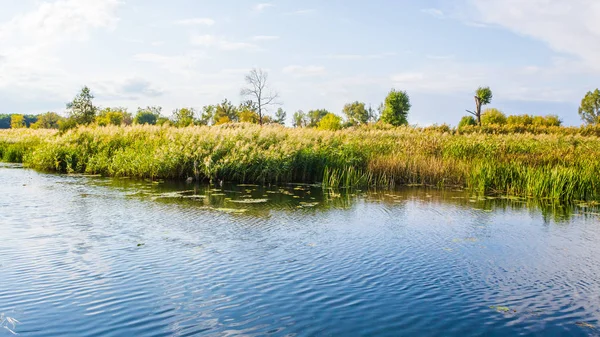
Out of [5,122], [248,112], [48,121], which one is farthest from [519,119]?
[5,122]

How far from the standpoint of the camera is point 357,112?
83188 mm

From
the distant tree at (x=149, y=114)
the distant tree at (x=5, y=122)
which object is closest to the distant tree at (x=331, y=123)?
the distant tree at (x=149, y=114)

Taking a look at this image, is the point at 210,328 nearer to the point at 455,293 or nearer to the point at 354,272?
the point at 354,272

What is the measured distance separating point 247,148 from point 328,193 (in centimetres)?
404

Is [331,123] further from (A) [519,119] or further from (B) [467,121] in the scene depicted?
(A) [519,119]

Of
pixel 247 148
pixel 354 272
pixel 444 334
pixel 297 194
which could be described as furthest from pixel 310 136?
pixel 444 334

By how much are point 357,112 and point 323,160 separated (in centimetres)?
6606

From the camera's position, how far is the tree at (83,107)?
38219mm

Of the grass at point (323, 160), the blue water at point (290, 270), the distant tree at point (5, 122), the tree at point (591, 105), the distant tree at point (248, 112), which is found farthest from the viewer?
the distant tree at point (5, 122)

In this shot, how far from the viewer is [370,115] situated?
267ft

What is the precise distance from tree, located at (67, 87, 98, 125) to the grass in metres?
17.9

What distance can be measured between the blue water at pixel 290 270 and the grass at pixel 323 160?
401 cm

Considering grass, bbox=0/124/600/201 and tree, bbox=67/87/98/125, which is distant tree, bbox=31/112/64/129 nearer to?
tree, bbox=67/87/98/125

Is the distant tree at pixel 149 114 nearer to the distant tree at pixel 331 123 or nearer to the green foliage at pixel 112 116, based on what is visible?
the green foliage at pixel 112 116
